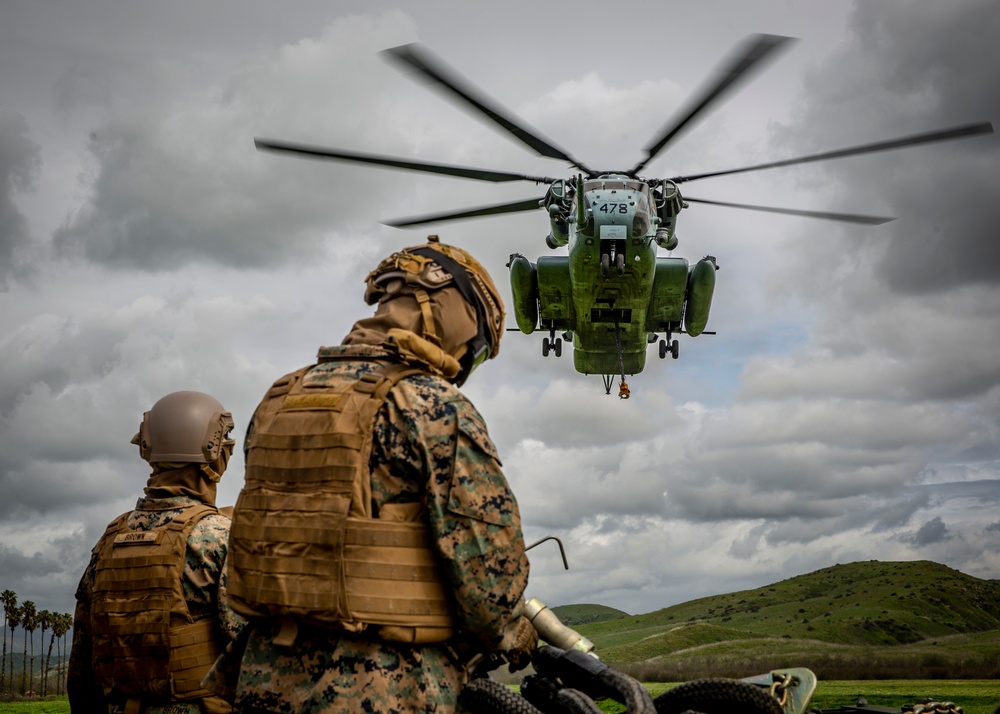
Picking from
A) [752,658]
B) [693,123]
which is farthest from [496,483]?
[693,123]

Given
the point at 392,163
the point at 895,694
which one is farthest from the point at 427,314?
the point at 392,163

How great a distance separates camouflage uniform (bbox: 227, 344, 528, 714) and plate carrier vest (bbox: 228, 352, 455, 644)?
59 mm

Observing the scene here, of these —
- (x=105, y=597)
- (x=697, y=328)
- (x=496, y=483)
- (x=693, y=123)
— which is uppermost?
(x=693, y=123)

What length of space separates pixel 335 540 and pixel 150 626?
2.42 metres

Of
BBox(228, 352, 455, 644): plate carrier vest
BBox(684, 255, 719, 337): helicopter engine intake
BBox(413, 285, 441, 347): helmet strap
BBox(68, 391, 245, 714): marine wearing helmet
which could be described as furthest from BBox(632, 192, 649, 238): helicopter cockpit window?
BBox(228, 352, 455, 644): plate carrier vest

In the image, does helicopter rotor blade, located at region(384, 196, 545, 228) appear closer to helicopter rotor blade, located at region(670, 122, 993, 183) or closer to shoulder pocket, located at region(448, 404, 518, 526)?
helicopter rotor blade, located at region(670, 122, 993, 183)

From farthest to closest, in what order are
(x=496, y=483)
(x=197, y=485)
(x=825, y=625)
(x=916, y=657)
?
(x=825, y=625), (x=916, y=657), (x=197, y=485), (x=496, y=483)

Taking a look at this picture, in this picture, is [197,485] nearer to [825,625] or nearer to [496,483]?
[496,483]

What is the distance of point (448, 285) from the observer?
3342 millimetres

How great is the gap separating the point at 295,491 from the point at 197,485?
8.50 feet

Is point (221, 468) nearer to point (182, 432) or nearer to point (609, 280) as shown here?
point (182, 432)

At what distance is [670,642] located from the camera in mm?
15445

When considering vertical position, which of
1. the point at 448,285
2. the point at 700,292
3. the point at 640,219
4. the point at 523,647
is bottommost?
the point at 523,647

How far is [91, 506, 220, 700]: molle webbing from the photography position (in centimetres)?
471
